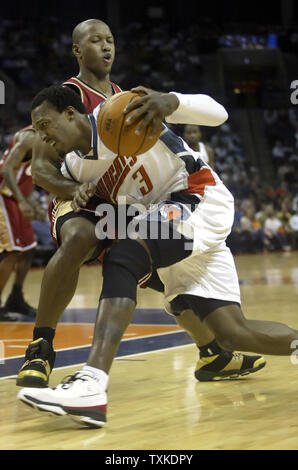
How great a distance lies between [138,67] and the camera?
64.8ft

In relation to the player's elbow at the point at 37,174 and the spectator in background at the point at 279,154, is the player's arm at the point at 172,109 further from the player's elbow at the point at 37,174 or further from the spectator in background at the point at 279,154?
the spectator in background at the point at 279,154

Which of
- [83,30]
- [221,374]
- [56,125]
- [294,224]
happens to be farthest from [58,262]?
[294,224]

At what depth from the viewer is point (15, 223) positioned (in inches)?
290

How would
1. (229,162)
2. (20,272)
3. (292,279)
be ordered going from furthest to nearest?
1. (229,162)
2. (292,279)
3. (20,272)

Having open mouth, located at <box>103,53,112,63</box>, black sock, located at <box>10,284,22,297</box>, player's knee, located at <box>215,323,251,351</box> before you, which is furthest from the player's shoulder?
player's knee, located at <box>215,323,251,351</box>

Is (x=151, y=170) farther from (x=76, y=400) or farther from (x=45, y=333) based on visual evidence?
(x=76, y=400)

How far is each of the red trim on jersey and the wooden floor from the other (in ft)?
2.97

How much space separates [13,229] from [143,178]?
3776mm

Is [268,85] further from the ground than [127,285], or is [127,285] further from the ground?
[268,85]

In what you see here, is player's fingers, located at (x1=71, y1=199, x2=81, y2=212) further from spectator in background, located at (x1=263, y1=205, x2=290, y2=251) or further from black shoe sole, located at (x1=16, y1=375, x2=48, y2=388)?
spectator in background, located at (x1=263, y1=205, x2=290, y2=251)

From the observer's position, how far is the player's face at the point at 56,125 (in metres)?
3.68
